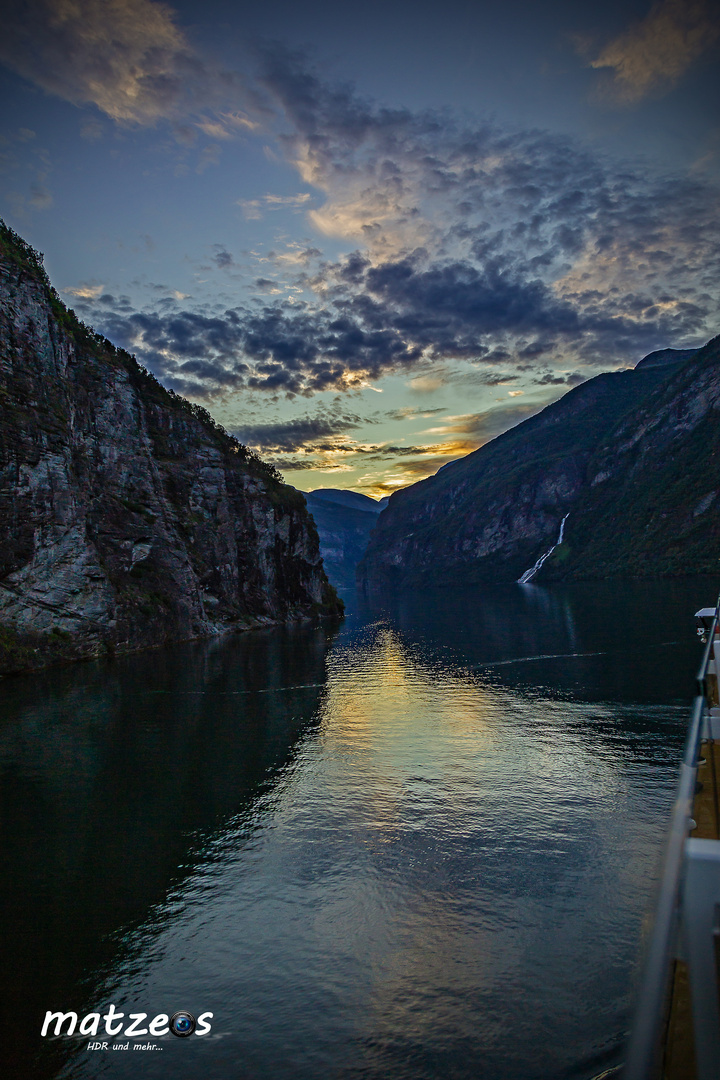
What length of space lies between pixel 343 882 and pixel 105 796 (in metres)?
11.7

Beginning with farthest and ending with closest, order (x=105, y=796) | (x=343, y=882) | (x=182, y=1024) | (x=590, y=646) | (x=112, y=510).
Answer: (x=112, y=510)
(x=590, y=646)
(x=105, y=796)
(x=343, y=882)
(x=182, y=1024)

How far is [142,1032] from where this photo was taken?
10125mm

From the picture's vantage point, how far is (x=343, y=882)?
14.7m

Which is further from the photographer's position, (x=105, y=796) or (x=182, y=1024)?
(x=105, y=796)

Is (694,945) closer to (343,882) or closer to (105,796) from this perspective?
(343,882)

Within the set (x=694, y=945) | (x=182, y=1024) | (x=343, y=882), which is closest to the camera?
(x=694, y=945)

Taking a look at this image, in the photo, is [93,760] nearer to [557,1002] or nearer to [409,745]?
[409,745]

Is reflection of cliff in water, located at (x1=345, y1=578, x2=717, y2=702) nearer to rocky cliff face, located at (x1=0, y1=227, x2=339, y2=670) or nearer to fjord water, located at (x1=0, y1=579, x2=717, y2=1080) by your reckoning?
fjord water, located at (x1=0, y1=579, x2=717, y2=1080)

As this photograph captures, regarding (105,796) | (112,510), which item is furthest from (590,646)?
(112,510)

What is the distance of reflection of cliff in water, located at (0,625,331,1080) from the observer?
12.3 meters

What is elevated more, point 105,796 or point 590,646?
point 590,646

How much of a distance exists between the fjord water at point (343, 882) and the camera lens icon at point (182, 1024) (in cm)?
24

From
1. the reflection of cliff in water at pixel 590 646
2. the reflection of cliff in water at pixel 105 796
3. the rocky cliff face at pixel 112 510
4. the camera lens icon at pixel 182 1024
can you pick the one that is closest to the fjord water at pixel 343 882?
the reflection of cliff in water at pixel 105 796

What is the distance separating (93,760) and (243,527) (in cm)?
8788
